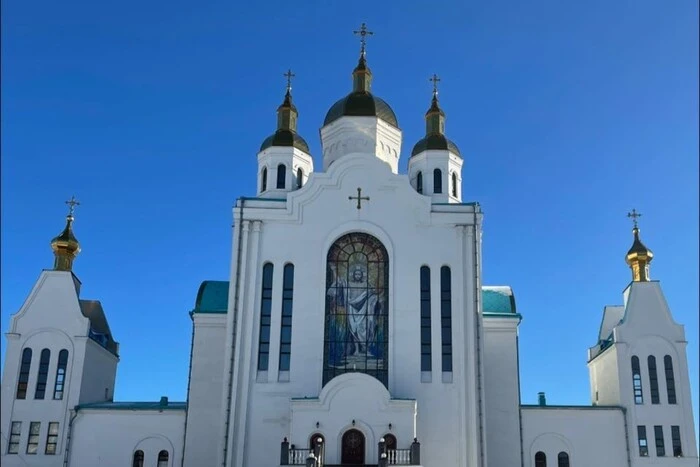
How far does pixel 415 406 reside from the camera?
86.4ft

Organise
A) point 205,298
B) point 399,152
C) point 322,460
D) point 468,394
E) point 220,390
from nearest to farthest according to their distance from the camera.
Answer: point 322,460 → point 468,394 → point 220,390 → point 205,298 → point 399,152

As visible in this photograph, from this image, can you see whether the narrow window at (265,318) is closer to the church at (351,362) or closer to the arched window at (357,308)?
the church at (351,362)

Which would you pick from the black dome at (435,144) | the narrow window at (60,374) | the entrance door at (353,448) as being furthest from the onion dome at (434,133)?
the narrow window at (60,374)

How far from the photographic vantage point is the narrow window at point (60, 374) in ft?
95.9

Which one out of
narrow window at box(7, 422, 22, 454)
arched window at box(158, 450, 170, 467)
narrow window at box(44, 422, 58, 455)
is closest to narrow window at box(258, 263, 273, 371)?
arched window at box(158, 450, 170, 467)

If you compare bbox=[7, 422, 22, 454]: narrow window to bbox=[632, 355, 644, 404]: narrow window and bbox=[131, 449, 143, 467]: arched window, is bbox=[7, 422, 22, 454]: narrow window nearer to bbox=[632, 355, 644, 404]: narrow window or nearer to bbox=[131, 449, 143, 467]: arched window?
bbox=[131, 449, 143, 467]: arched window

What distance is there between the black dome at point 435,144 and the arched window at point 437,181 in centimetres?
107

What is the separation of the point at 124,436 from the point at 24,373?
14.4 ft

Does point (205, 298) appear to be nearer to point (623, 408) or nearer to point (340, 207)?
point (340, 207)

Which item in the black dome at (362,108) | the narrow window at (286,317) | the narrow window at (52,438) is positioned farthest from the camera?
the black dome at (362,108)

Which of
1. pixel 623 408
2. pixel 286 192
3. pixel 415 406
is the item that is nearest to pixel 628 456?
pixel 623 408

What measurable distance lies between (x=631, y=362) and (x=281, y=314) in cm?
1291

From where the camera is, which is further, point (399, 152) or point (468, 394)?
point (399, 152)

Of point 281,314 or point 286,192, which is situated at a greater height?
point 286,192
